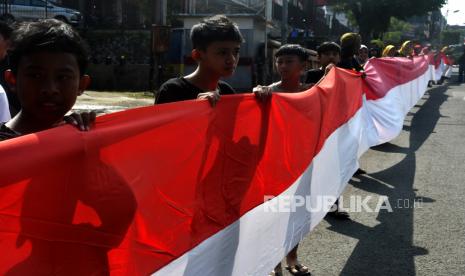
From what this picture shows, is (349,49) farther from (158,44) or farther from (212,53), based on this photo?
(158,44)

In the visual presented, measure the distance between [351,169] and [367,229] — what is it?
0.58 metres

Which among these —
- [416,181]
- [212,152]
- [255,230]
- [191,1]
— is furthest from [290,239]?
[191,1]

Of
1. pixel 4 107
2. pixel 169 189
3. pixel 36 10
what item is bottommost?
pixel 169 189

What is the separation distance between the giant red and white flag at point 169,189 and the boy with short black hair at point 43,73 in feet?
0.62

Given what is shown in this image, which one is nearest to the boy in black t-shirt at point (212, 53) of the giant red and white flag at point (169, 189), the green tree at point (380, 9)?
the giant red and white flag at point (169, 189)

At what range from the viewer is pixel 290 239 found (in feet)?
11.1

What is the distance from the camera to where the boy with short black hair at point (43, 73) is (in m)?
1.84

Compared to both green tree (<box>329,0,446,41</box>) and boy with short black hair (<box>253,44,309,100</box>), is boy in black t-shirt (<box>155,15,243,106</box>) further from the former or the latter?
green tree (<box>329,0,446,41</box>)

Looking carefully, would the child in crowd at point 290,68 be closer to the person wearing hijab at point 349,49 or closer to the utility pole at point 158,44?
the person wearing hijab at point 349,49

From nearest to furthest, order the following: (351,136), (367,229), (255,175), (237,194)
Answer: (237,194), (255,175), (367,229), (351,136)

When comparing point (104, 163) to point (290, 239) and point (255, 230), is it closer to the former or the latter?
point (255, 230)

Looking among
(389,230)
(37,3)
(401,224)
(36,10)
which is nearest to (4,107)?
(389,230)

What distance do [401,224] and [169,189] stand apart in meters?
3.30

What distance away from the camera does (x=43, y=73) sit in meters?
1.85
